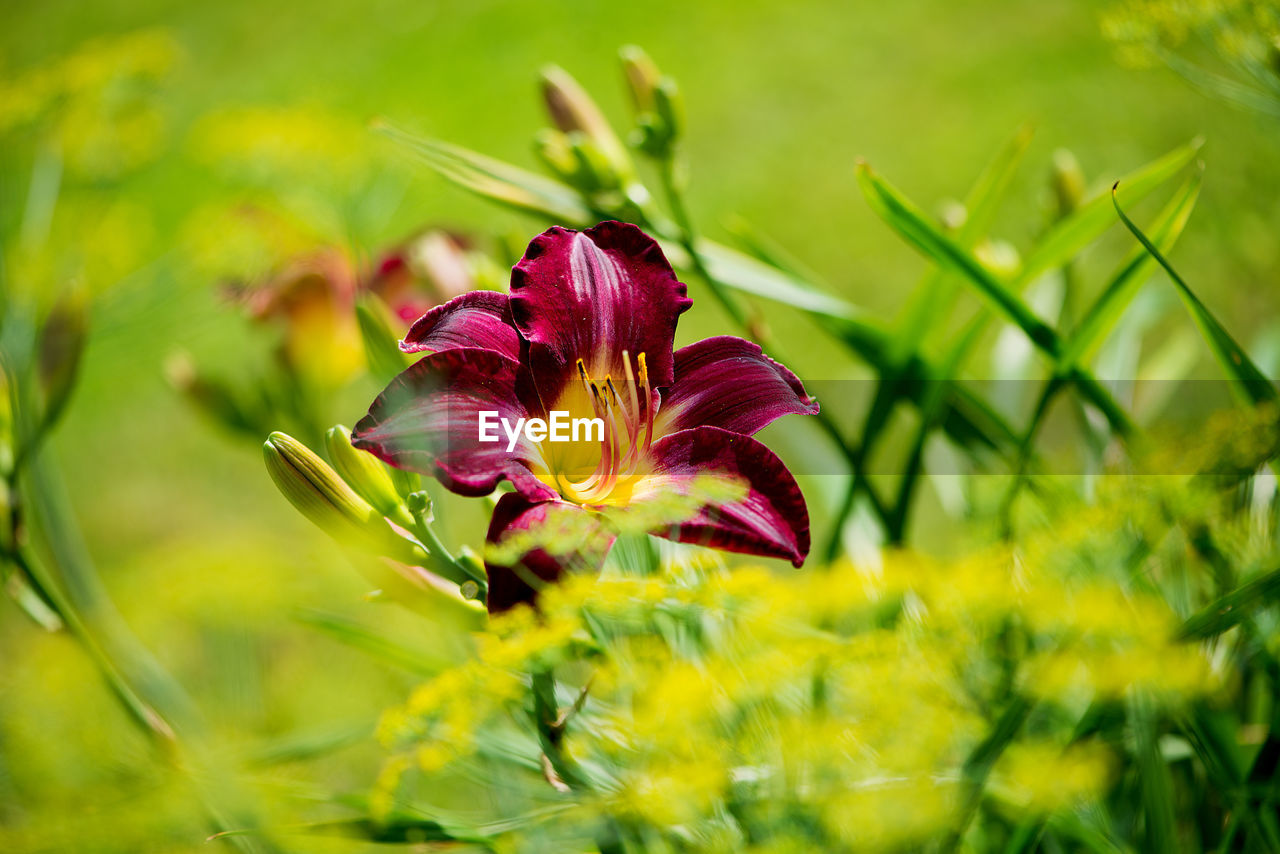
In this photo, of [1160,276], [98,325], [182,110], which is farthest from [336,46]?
[1160,276]

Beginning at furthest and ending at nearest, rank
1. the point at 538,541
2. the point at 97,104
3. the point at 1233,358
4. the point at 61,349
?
the point at 97,104 < the point at 61,349 < the point at 1233,358 < the point at 538,541

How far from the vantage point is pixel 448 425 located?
22 cm


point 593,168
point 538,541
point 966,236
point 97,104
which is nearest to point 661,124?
point 593,168

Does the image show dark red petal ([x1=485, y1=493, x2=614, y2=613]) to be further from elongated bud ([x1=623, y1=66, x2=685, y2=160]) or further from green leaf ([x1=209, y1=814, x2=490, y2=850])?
elongated bud ([x1=623, y1=66, x2=685, y2=160])

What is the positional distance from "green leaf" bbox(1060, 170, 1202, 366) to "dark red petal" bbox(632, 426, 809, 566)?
0.61ft

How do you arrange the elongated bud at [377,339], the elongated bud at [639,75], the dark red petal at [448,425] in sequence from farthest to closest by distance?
the elongated bud at [639,75] < the elongated bud at [377,339] < the dark red petal at [448,425]

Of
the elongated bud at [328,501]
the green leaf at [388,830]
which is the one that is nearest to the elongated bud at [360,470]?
the elongated bud at [328,501]

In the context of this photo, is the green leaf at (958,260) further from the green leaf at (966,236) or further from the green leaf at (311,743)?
the green leaf at (311,743)

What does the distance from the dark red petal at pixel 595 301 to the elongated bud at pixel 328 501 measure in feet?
0.19

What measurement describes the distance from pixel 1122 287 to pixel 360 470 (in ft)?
0.96

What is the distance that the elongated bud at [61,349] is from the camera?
0.39 metres

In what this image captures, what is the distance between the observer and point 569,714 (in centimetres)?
25

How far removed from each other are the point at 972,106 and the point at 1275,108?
1243 mm

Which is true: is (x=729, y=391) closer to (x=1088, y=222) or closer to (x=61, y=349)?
(x=1088, y=222)
